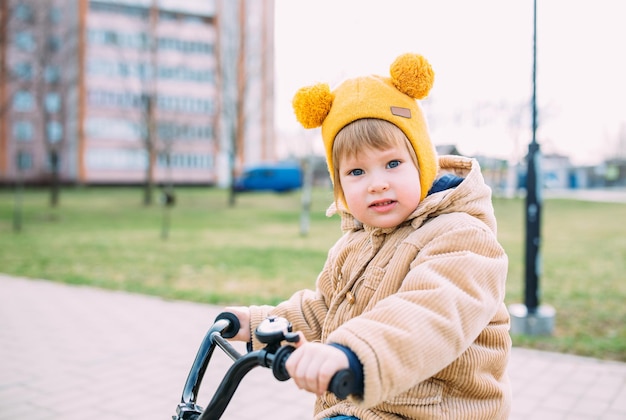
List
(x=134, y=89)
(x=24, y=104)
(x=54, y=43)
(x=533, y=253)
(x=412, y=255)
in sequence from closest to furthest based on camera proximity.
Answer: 1. (x=412, y=255)
2. (x=533, y=253)
3. (x=54, y=43)
4. (x=134, y=89)
5. (x=24, y=104)

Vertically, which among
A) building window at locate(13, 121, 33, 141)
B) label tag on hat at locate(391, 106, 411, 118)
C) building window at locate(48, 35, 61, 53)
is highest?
building window at locate(48, 35, 61, 53)

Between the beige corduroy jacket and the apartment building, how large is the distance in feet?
75.5

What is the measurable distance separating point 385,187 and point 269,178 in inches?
1737

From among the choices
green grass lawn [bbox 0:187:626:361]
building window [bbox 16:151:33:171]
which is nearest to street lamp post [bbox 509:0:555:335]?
green grass lawn [bbox 0:187:626:361]

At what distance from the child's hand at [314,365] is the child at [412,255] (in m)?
0.09

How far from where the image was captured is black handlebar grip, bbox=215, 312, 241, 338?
179 cm

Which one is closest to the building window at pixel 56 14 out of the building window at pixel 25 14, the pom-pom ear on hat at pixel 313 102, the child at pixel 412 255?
the building window at pixel 25 14

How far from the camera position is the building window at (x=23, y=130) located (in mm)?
52625

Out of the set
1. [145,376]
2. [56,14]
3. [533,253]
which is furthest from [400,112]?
[56,14]

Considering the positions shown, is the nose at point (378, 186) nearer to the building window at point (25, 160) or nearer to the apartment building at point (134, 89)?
the apartment building at point (134, 89)

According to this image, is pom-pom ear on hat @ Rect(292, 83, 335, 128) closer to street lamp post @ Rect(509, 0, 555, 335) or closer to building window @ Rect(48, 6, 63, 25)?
street lamp post @ Rect(509, 0, 555, 335)

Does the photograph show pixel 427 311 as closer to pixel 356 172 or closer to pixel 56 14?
pixel 356 172

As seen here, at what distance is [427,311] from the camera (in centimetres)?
135

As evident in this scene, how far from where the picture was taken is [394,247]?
1674mm
